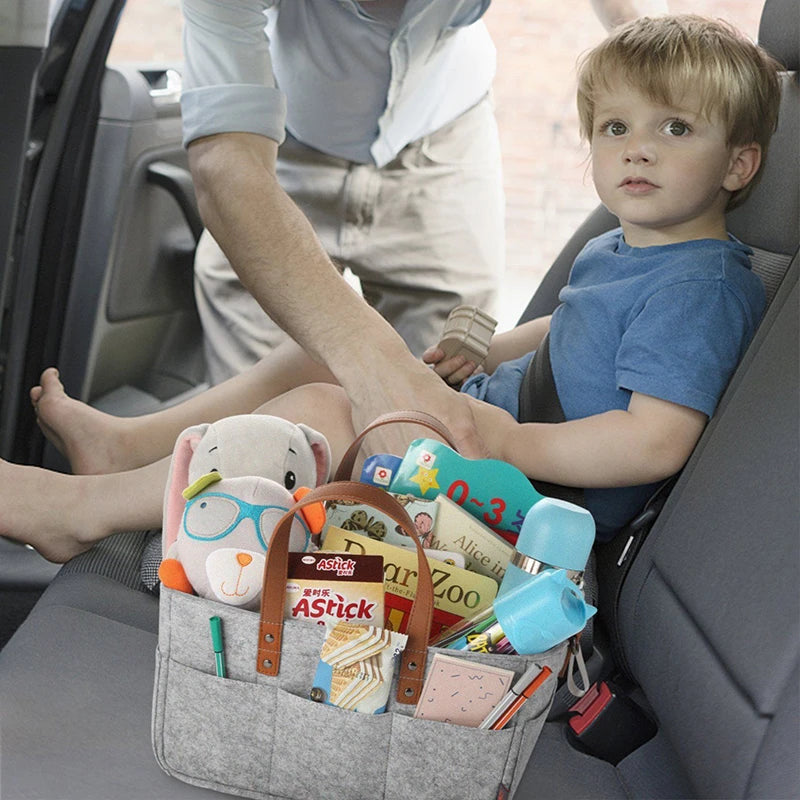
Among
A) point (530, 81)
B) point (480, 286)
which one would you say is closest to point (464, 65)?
point (480, 286)

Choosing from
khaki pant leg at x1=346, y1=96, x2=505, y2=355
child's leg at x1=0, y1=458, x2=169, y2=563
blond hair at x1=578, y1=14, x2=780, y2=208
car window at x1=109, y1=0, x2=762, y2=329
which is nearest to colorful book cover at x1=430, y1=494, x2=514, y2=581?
child's leg at x1=0, y1=458, x2=169, y2=563

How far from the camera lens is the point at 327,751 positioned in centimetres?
86

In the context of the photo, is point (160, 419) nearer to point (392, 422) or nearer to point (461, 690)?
point (392, 422)

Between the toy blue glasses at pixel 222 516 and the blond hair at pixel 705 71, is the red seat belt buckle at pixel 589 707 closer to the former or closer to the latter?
the toy blue glasses at pixel 222 516

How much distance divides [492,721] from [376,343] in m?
0.58

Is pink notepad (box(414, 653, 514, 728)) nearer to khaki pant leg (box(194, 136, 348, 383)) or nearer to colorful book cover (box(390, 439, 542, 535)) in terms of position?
colorful book cover (box(390, 439, 542, 535))

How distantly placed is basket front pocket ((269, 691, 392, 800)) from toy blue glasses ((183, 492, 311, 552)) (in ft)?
0.45

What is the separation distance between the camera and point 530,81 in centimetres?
416

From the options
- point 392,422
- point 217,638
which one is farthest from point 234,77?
point 217,638

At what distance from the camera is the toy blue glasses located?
90 centimetres

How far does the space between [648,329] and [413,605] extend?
19.0 inches

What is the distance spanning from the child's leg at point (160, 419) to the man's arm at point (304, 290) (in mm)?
114

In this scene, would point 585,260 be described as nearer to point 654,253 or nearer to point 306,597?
point 654,253

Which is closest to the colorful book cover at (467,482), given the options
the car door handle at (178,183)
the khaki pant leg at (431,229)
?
the khaki pant leg at (431,229)
